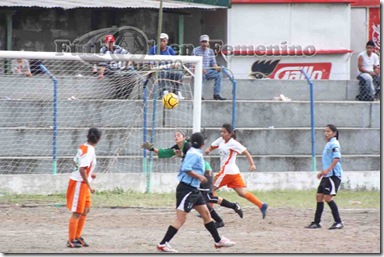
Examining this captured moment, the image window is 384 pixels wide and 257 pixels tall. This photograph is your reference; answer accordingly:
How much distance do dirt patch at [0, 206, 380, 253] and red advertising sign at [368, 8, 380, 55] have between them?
35.5 feet

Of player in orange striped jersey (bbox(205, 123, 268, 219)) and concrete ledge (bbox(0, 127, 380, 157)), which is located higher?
concrete ledge (bbox(0, 127, 380, 157))

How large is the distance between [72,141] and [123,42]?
567 cm

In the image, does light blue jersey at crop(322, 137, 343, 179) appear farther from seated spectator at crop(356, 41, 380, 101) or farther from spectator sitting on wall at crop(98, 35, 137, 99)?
seated spectator at crop(356, 41, 380, 101)

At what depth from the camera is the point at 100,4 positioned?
24844 millimetres

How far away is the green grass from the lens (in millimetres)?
18531

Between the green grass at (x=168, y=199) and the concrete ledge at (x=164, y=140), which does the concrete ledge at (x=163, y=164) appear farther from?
the green grass at (x=168, y=199)

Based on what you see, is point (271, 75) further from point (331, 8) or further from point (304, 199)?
point (304, 199)

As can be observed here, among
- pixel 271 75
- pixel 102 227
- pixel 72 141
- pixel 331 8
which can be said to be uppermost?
pixel 331 8

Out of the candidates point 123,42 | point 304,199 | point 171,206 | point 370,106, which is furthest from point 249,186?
point 123,42

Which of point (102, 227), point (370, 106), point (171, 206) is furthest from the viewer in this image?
point (370, 106)

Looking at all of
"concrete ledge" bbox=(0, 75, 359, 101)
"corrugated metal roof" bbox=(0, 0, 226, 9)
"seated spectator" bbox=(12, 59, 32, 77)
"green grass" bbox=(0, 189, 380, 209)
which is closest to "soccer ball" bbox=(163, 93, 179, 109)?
"concrete ledge" bbox=(0, 75, 359, 101)

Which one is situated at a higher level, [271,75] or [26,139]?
[271,75]

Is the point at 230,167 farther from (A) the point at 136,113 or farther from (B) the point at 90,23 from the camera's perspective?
(B) the point at 90,23

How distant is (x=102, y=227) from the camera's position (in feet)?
51.5
